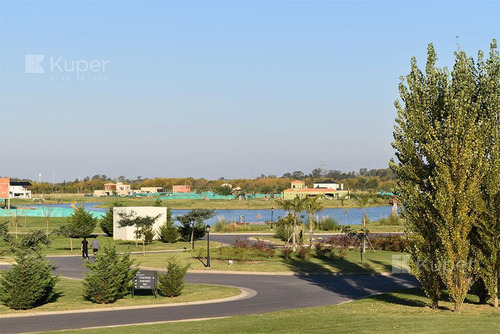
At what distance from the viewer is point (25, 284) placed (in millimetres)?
24312

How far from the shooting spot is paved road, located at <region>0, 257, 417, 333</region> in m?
21.8

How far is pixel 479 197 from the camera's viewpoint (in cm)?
2212

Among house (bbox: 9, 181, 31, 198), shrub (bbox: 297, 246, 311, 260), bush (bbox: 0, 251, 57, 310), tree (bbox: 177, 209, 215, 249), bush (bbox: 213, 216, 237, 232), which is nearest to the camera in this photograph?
bush (bbox: 0, 251, 57, 310)

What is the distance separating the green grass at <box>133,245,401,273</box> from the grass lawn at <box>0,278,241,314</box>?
688 cm

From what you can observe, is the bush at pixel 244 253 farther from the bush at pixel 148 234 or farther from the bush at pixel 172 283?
the bush at pixel 172 283

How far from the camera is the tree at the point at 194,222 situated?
2000 inches

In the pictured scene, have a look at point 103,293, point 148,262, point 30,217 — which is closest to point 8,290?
point 103,293

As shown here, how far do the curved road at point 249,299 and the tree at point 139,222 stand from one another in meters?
9.41

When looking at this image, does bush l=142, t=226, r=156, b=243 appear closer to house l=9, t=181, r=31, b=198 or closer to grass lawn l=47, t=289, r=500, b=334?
Answer: grass lawn l=47, t=289, r=500, b=334

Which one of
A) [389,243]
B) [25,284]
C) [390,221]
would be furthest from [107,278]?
[390,221]

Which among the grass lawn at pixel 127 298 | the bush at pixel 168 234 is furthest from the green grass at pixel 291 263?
the bush at pixel 168 234

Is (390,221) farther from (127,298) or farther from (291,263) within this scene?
(127,298)

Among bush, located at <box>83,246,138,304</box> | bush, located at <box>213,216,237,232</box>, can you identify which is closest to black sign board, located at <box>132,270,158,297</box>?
bush, located at <box>83,246,138,304</box>

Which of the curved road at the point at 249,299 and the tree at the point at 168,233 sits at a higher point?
the tree at the point at 168,233
